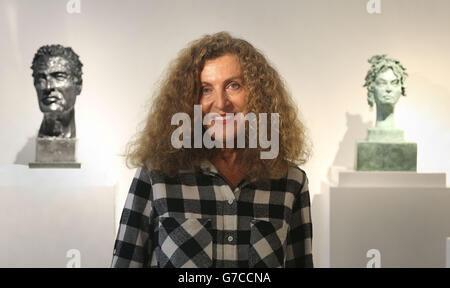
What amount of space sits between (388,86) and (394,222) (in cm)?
65

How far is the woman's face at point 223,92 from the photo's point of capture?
1437mm

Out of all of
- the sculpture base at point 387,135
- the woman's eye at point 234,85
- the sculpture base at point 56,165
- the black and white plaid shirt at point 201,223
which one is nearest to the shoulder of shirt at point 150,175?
the black and white plaid shirt at point 201,223

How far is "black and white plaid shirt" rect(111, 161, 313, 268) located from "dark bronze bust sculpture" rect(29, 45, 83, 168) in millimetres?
1215

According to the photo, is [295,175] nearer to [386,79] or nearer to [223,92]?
[223,92]

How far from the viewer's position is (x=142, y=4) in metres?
2.80

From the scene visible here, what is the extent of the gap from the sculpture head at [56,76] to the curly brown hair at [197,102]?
1.10 metres

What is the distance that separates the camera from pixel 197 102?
1502 mm

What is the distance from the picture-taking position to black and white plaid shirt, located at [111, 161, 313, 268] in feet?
4.56

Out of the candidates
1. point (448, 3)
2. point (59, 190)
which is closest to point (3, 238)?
point (59, 190)

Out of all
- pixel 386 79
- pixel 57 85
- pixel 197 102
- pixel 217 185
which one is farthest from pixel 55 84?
pixel 386 79

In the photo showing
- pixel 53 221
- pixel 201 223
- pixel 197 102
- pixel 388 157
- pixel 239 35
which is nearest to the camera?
pixel 201 223

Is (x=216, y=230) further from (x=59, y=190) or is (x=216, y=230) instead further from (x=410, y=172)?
(x=410, y=172)

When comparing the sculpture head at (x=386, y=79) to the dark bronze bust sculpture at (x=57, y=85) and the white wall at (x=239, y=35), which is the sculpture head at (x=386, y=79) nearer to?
the white wall at (x=239, y=35)
